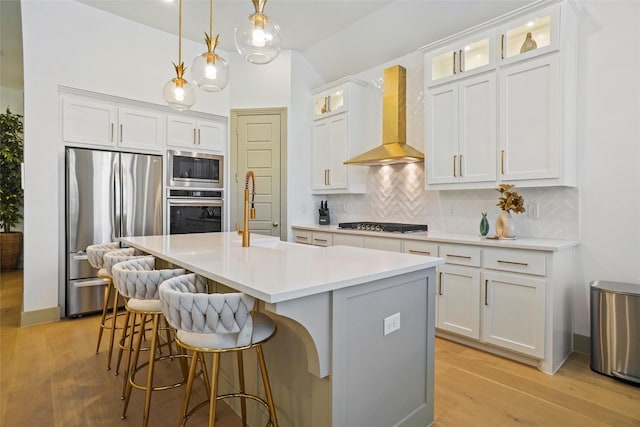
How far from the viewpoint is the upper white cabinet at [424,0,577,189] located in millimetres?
2729

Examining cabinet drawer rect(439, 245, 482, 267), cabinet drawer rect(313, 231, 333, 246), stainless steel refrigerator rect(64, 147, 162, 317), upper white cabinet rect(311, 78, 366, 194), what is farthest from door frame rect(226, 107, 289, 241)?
cabinet drawer rect(439, 245, 482, 267)

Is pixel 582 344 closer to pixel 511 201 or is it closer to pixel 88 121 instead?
pixel 511 201

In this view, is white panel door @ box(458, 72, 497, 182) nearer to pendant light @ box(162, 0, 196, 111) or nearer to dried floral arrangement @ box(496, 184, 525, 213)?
dried floral arrangement @ box(496, 184, 525, 213)

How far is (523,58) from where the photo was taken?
9.43 ft

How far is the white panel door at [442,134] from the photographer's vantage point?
3.37 metres

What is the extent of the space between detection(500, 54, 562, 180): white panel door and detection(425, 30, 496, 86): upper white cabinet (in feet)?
0.89

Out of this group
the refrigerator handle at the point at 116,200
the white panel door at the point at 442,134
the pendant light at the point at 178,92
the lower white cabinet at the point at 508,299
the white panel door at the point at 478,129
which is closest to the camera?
the lower white cabinet at the point at 508,299

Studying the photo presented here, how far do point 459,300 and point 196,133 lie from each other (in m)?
3.81

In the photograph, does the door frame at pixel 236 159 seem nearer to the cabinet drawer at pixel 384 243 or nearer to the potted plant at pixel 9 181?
the cabinet drawer at pixel 384 243

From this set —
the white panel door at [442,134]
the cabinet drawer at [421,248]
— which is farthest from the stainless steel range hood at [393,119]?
the cabinet drawer at [421,248]

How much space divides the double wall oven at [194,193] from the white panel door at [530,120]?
11.7ft

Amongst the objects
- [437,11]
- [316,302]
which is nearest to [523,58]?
[437,11]

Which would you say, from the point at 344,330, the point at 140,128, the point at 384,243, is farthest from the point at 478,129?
the point at 140,128

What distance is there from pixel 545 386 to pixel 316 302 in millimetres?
2009
